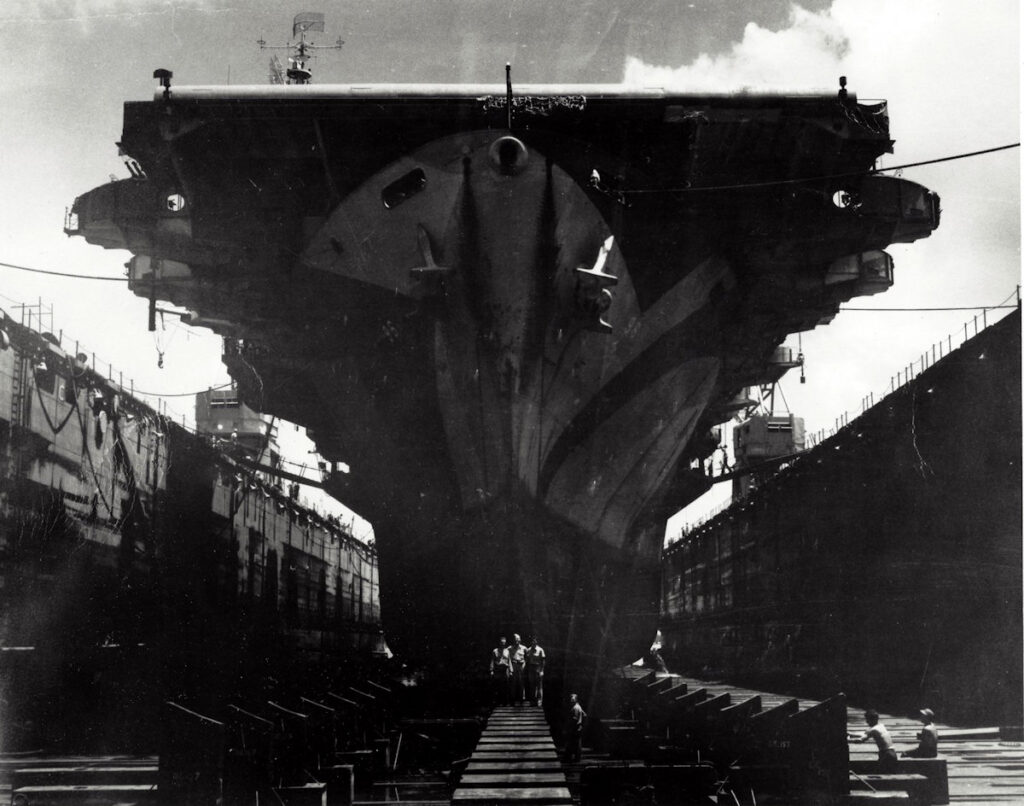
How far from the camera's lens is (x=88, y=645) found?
13891 mm

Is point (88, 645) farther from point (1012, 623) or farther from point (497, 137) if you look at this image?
point (1012, 623)

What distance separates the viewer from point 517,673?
8.78 m

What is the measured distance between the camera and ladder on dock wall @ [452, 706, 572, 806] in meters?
3.14

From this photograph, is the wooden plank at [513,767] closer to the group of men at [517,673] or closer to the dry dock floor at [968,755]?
the dry dock floor at [968,755]

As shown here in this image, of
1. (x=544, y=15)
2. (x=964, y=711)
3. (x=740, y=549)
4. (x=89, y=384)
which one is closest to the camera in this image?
(x=544, y=15)

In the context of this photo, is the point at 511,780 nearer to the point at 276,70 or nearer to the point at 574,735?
the point at 574,735

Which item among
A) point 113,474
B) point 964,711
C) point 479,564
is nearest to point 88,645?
point 113,474

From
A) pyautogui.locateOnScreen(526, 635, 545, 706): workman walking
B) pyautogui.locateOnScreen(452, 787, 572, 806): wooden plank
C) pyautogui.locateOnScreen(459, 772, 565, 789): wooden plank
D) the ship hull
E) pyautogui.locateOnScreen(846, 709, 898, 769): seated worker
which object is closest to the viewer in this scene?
pyautogui.locateOnScreen(452, 787, 572, 806): wooden plank

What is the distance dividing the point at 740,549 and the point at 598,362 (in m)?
18.8

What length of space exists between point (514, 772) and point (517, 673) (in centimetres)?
501

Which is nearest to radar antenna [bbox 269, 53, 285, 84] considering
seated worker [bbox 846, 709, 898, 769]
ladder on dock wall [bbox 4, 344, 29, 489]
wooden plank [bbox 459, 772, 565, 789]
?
ladder on dock wall [bbox 4, 344, 29, 489]

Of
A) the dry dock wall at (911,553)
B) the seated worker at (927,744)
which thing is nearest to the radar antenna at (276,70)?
the dry dock wall at (911,553)

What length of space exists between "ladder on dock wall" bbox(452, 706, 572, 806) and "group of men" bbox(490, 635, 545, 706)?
8.03ft

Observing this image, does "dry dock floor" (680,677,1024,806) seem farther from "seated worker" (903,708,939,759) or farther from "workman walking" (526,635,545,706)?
"workman walking" (526,635,545,706)
